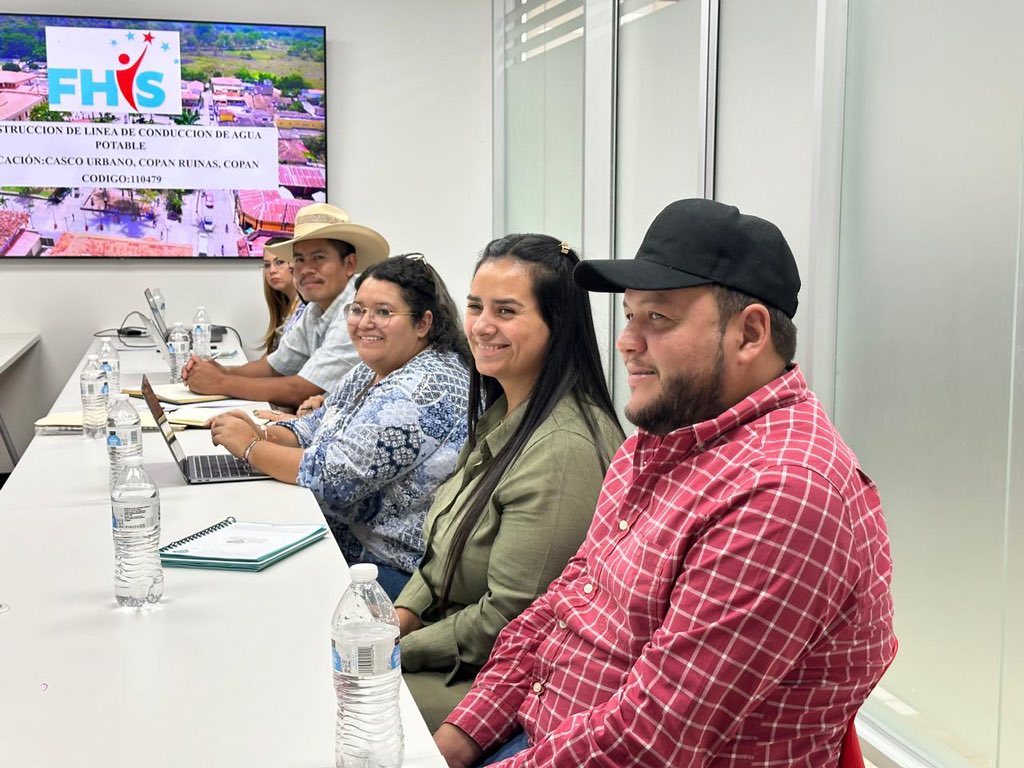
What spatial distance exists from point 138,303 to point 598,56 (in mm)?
2795

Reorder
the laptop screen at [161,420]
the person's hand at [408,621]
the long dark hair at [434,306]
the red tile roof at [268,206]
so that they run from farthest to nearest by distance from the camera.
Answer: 1. the red tile roof at [268,206]
2. the long dark hair at [434,306]
3. the laptop screen at [161,420]
4. the person's hand at [408,621]

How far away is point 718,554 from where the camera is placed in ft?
3.62

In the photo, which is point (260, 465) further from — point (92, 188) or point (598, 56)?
point (92, 188)

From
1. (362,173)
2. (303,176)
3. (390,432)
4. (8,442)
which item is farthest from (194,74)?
(390,432)

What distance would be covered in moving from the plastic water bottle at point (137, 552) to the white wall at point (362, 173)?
3.92 metres

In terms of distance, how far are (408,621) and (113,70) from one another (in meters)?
4.17

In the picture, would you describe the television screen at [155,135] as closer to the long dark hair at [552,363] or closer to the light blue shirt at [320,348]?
the light blue shirt at [320,348]

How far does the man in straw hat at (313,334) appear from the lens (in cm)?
370

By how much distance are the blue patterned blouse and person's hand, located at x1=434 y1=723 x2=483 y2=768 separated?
2.82 feet

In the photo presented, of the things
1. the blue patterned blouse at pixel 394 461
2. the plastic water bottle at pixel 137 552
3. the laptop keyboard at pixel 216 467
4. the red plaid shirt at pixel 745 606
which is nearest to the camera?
the red plaid shirt at pixel 745 606

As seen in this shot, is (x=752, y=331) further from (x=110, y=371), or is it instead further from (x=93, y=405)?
(x=110, y=371)

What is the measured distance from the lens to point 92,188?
16.9ft

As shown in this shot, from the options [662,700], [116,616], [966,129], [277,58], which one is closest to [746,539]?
[662,700]

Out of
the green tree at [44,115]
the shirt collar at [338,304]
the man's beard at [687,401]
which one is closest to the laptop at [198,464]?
the shirt collar at [338,304]
